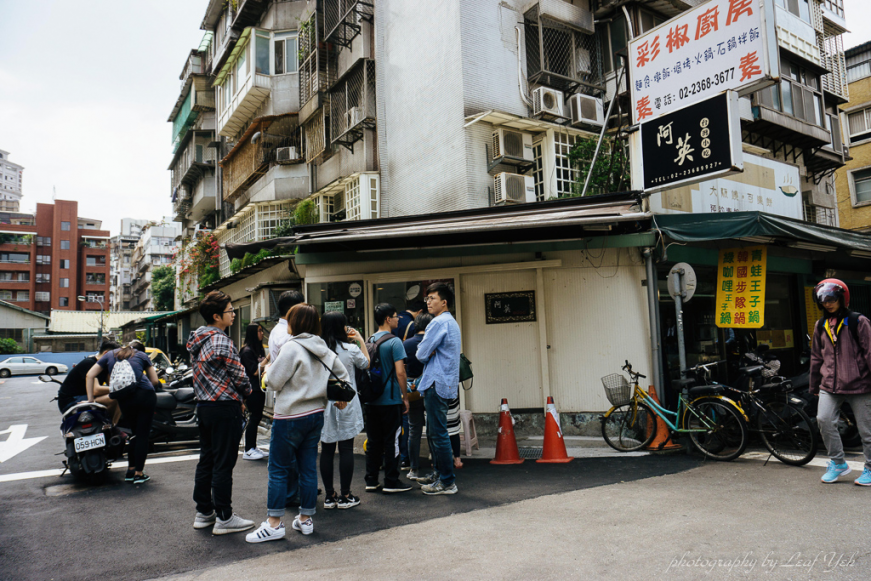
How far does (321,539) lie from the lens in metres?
4.47

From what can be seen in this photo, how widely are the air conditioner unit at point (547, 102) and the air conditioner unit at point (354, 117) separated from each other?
4.61 meters

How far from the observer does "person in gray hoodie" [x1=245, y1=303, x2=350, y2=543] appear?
14.7ft

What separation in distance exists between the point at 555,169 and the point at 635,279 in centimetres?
492

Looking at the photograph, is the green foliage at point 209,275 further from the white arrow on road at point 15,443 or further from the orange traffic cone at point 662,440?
the orange traffic cone at point 662,440

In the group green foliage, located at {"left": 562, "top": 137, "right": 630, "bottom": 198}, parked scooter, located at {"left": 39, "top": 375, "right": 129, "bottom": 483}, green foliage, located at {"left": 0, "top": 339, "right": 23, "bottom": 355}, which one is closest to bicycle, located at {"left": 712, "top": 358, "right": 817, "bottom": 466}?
green foliage, located at {"left": 562, "top": 137, "right": 630, "bottom": 198}

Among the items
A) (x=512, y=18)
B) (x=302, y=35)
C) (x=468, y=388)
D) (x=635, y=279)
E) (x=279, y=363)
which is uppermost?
(x=302, y=35)

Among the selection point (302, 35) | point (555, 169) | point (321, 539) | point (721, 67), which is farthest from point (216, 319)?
point (302, 35)

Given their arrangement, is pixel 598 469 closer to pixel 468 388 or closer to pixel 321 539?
pixel 468 388

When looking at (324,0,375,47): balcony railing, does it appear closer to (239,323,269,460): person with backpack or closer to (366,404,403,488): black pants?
(239,323,269,460): person with backpack

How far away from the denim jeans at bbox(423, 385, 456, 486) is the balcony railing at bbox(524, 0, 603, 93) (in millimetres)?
9801

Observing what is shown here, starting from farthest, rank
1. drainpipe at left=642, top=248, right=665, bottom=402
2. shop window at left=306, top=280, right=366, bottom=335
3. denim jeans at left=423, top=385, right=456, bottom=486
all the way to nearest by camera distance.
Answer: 1. shop window at left=306, top=280, right=366, bottom=335
2. drainpipe at left=642, top=248, right=665, bottom=402
3. denim jeans at left=423, top=385, right=456, bottom=486

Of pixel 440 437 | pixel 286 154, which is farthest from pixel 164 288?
pixel 440 437

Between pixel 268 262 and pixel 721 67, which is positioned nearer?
pixel 721 67

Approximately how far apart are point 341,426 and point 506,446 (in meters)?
2.84
